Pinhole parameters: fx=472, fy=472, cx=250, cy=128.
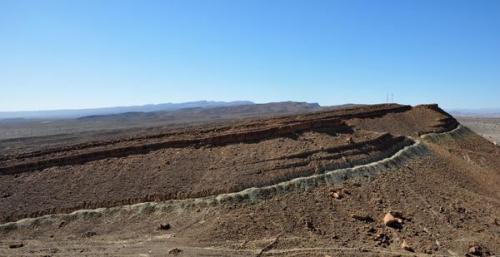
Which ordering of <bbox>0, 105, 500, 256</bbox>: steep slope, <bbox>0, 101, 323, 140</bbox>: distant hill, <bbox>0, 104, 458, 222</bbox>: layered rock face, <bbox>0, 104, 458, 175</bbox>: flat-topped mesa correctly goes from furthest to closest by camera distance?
<bbox>0, 101, 323, 140</bbox>: distant hill
<bbox>0, 104, 458, 175</bbox>: flat-topped mesa
<bbox>0, 104, 458, 222</bbox>: layered rock face
<bbox>0, 105, 500, 256</bbox>: steep slope

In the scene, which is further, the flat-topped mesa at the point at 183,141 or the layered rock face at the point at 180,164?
the flat-topped mesa at the point at 183,141

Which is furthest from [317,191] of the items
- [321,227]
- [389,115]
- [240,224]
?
[389,115]

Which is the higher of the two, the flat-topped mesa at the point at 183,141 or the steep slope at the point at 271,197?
the flat-topped mesa at the point at 183,141

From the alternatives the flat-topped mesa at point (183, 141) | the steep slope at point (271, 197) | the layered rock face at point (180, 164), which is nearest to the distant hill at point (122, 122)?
the flat-topped mesa at point (183, 141)

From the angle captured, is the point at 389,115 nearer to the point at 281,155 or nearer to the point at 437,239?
the point at 281,155

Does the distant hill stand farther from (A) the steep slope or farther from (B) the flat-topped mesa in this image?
(A) the steep slope

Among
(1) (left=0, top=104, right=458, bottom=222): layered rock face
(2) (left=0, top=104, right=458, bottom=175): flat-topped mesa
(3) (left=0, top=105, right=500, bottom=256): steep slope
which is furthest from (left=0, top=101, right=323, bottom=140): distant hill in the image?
(3) (left=0, top=105, right=500, bottom=256): steep slope

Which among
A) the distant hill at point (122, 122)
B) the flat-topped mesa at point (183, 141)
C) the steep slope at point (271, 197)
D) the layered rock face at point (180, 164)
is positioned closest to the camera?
the steep slope at point (271, 197)

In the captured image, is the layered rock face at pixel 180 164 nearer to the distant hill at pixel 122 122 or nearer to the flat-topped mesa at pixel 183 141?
the flat-topped mesa at pixel 183 141

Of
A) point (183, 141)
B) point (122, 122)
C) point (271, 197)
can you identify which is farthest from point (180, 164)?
point (122, 122)

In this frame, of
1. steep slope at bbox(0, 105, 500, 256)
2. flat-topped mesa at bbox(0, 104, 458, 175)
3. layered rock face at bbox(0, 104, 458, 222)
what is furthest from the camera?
flat-topped mesa at bbox(0, 104, 458, 175)

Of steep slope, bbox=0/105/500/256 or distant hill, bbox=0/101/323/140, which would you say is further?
distant hill, bbox=0/101/323/140

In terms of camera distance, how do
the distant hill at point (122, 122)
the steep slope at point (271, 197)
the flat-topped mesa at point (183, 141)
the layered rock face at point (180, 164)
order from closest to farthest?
Result: the steep slope at point (271, 197), the layered rock face at point (180, 164), the flat-topped mesa at point (183, 141), the distant hill at point (122, 122)

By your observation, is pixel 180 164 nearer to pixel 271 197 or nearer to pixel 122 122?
pixel 271 197
